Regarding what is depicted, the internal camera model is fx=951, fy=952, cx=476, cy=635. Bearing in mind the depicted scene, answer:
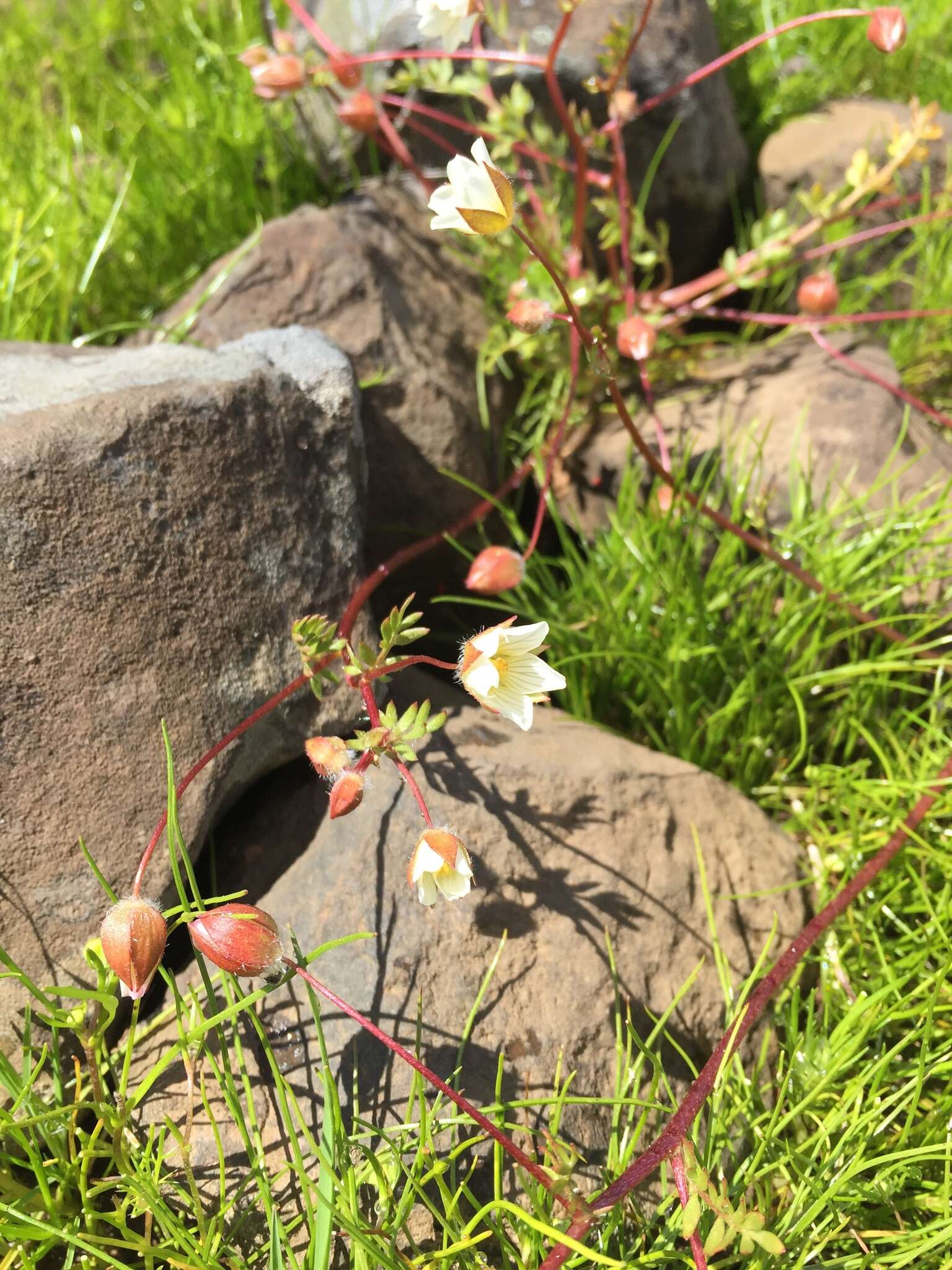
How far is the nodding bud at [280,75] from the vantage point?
212 cm

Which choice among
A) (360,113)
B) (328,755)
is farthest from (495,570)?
(360,113)

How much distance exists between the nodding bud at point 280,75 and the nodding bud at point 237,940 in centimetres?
184

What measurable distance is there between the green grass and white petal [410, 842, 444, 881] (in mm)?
1464

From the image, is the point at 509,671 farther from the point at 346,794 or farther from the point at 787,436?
the point at 787,436

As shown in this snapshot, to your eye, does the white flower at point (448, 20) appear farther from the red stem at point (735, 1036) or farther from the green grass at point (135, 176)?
the red stem at point (735, 1036)

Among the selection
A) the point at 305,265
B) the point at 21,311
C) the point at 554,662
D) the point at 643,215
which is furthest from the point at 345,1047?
the point at 643,215

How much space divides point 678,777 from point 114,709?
0.97 m

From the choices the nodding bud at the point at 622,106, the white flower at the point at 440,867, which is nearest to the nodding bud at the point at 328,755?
the white flower at the point at 440,867

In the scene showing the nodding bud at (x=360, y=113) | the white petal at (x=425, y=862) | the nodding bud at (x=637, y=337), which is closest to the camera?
the white petal at (x=425, y=862)

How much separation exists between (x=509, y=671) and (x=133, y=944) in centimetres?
60

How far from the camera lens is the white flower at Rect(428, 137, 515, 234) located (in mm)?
1253

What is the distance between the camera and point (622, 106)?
1993mm

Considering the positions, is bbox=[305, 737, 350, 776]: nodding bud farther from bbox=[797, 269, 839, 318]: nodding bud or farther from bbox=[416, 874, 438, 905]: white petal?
bbox=[797, 269, 839, 318]: nodding bud

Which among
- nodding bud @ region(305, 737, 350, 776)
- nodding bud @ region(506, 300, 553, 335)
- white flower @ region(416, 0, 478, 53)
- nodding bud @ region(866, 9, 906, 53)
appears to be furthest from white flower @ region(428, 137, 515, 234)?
nodding bud @ region(866, 9, 906, 53)
